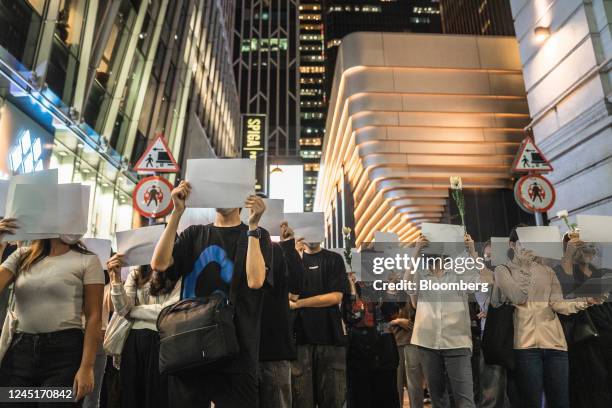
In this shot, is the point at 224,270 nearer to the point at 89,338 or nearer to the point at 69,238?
the point at 89,338

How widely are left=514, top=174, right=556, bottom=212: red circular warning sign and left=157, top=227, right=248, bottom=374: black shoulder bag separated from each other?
6.18m

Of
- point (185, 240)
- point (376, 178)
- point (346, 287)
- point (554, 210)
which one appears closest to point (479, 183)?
point (376, 178)

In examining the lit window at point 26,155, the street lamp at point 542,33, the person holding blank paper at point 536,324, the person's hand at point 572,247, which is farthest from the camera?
the street lamp at point 542,33

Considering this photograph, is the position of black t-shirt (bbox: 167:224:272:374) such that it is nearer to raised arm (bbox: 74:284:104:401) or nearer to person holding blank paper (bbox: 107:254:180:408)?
raised arm (bbox: 74:284:104:401)

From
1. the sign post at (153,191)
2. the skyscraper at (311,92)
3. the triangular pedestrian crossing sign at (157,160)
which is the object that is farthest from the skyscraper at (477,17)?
the skyscraper at (311,92)

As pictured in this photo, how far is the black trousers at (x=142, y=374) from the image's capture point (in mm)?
3485

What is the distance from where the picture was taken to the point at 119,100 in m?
13.6

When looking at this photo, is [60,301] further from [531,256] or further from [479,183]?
[479,183]

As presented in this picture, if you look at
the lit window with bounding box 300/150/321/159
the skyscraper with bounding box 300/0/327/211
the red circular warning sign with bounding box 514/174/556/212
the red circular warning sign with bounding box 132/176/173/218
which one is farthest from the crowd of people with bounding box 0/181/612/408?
the lit window with bounding box 300/150/321/159

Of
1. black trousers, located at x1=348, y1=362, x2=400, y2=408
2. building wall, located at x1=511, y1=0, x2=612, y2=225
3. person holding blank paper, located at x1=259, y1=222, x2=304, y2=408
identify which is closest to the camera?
person holding blank paper, located at x1=259, y1=222, x2=304, y2=408

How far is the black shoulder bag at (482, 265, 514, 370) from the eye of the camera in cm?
400

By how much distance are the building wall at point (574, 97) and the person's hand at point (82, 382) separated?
8.32 m

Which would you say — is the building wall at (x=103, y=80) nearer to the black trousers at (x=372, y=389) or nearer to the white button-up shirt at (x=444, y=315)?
the black trousers at (x=372, y=389)

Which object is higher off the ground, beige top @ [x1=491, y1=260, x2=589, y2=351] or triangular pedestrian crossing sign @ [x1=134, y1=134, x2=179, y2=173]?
triangular pedestrian crossing sign @ [x1=134, y1=134, x2=179, y2=173]
